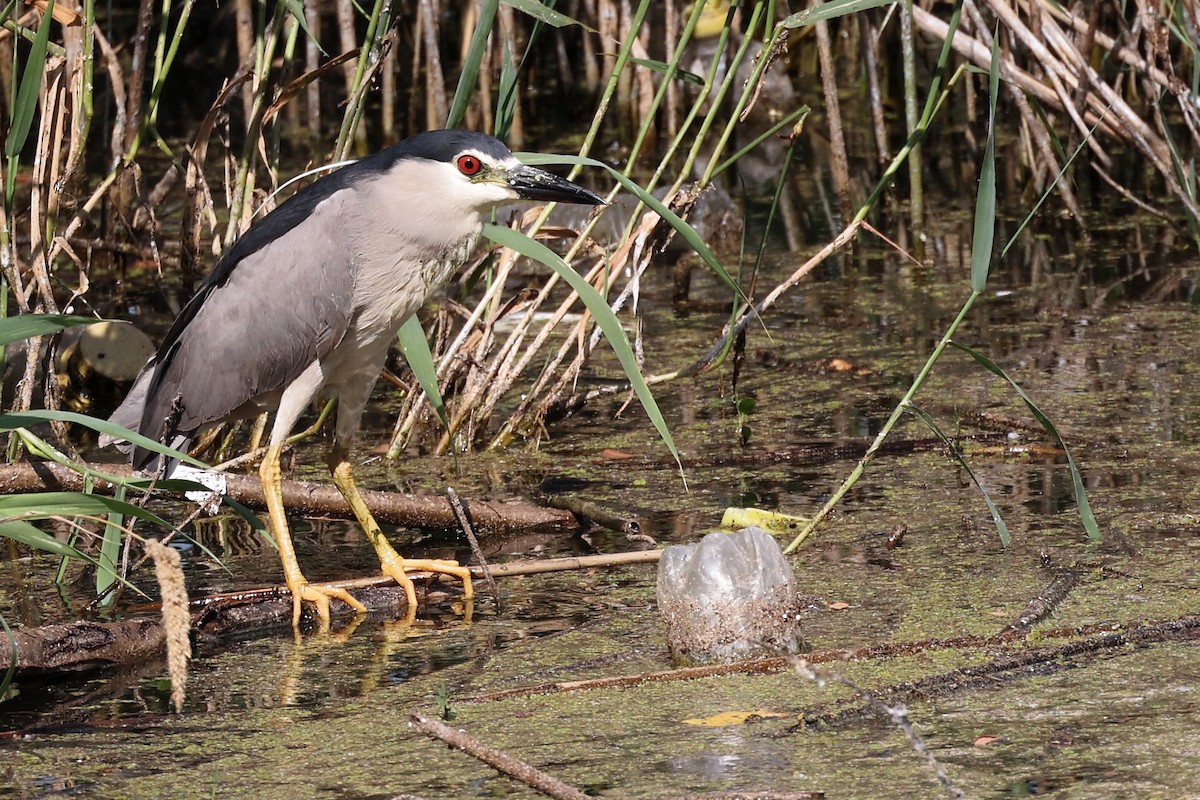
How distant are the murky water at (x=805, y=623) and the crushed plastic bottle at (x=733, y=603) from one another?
97 mm

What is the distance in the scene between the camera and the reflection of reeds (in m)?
4.43

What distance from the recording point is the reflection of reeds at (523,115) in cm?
443

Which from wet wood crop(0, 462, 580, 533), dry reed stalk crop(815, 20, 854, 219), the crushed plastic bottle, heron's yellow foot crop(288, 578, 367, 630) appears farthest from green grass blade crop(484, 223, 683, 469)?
dry reed stalk crop(815, 20, 854, 219)

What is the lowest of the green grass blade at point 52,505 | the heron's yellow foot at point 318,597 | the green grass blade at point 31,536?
the heron's yellow foot at point 318,597

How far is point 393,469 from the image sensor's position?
16.5 feet

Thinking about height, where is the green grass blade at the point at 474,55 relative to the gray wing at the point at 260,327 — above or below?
above

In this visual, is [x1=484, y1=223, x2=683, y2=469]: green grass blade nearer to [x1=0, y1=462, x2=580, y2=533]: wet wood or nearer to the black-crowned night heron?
the black-crowned night heron

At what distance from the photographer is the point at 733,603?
327cm

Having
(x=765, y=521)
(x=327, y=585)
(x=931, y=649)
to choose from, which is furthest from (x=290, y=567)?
(x=931, y=649)

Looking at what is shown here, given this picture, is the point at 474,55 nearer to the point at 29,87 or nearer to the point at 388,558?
the point at 29,87

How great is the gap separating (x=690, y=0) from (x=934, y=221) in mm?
3400

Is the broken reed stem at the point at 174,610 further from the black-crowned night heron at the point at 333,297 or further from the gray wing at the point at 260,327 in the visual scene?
the gray wing at the point at 260,327

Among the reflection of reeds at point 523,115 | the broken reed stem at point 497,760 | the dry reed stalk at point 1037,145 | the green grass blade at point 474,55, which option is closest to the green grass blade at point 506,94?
the reflection of reeds at point 523,115

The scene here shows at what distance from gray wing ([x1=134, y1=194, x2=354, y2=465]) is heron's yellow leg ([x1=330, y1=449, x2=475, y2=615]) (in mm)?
286
